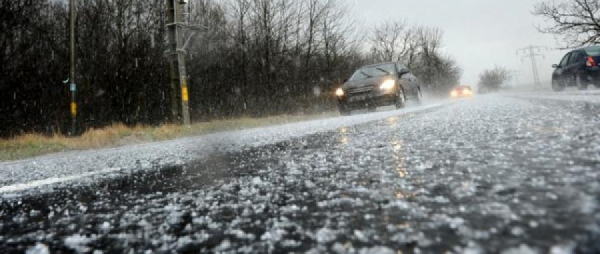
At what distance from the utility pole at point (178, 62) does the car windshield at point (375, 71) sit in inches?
213

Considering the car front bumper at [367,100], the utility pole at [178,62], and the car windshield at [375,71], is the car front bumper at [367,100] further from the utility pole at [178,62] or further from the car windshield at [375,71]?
the utility pole at [178,62]

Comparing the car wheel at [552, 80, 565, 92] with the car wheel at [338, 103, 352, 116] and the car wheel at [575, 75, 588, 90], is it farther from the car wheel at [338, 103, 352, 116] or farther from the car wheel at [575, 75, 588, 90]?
the car wheel at [338, 103, 352, 116]

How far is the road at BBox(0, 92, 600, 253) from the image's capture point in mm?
808

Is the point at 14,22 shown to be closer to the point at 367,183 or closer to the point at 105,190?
the point at 105,190

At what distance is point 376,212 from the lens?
3.48 feet

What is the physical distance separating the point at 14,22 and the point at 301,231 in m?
18.8

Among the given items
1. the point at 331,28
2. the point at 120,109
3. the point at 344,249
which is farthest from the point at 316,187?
the point at 331,28

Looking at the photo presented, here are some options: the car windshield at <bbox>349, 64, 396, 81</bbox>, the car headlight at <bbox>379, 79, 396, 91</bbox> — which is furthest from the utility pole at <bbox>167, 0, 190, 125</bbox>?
the car headlight at <bbox>379, 79, 396, 91</bbox>

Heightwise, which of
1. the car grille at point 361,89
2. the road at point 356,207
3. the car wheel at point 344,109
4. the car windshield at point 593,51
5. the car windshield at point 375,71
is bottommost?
the road at point 356,207

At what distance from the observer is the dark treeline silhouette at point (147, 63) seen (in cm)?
1555

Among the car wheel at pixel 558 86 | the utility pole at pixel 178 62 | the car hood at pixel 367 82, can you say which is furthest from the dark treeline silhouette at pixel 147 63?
the car wheel at pixel 558 86

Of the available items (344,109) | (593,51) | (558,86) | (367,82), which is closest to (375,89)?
(367,82)

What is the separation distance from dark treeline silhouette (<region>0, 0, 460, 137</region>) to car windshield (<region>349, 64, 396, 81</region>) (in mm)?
5762

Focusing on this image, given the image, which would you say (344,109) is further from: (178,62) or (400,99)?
(178,62)
